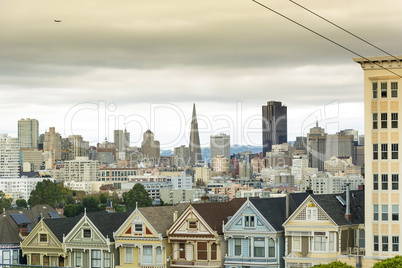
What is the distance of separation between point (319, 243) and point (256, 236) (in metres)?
5.10

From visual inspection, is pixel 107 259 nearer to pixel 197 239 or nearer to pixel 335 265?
pixel 197 239

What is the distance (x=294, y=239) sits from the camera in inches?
3068

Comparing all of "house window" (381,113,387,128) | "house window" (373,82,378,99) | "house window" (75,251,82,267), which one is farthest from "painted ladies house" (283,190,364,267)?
"house window" (75,251,82,267)

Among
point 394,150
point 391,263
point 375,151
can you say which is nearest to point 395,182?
point 394,150

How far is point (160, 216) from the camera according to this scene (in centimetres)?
8500

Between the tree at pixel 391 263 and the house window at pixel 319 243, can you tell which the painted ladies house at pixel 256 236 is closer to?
the house window at pixel 319 243

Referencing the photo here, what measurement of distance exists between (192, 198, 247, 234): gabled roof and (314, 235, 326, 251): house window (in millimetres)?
8139

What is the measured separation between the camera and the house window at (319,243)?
76812mm

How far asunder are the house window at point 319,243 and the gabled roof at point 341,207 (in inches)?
67.5

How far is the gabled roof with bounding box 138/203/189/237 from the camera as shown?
83.1 metres

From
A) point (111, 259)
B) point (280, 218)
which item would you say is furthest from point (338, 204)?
point (111, 259)

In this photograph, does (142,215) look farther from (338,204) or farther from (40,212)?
(40,212)

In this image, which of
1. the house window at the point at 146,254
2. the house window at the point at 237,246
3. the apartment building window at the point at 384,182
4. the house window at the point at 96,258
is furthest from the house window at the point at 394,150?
the house window at the point at 96,258

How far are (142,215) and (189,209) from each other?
14.0 feet
